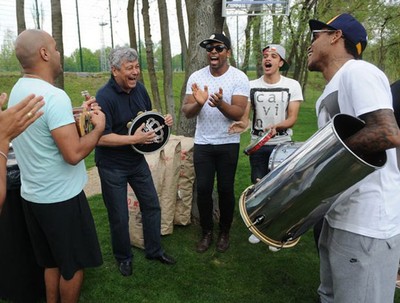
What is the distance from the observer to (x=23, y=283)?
2656mm

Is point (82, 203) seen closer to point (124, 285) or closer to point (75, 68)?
point (124, 285)

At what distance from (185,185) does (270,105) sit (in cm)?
116

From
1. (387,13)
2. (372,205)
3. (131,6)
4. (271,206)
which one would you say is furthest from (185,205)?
(387,13)

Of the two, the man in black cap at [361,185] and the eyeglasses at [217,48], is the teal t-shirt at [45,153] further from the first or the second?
the eyeglasses at [217,48]

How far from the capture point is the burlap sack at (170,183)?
3.59 m

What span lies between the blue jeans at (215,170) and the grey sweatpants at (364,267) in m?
1.68

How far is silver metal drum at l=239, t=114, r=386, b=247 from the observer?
1.49 metres

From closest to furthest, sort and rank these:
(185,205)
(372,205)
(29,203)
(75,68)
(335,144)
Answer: (335,144)
(372,205)
(29,203)
(185,205)
(75,68)

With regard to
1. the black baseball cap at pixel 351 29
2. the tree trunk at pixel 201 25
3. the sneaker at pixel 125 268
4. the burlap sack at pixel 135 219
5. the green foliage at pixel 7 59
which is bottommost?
the sneaker at pixel 125 268

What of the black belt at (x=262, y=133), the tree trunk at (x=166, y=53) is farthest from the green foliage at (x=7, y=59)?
the black belt at (x=262, y=133)

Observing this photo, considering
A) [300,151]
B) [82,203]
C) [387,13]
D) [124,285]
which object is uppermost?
[387,13]

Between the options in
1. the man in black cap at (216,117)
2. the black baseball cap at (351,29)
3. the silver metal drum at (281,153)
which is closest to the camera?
the black baseball cap at (351,29)

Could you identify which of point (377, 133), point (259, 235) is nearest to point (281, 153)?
point (259, 235)

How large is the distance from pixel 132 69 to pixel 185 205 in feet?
5.14
